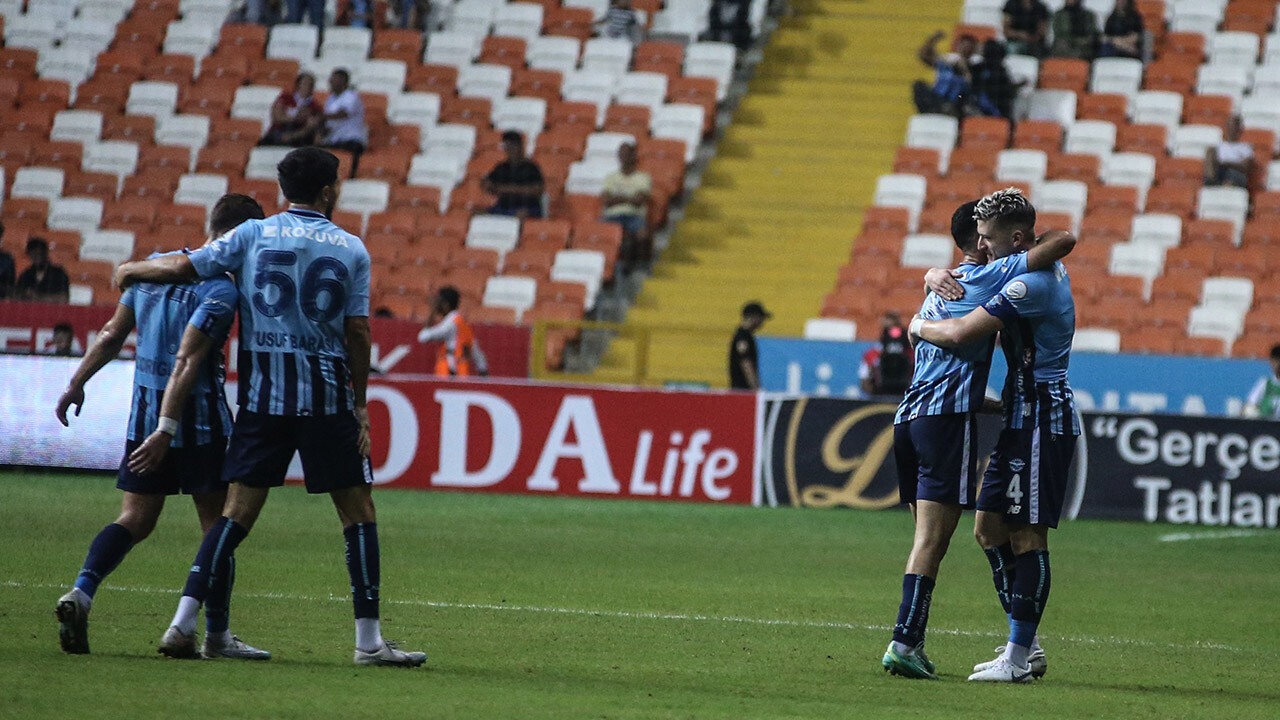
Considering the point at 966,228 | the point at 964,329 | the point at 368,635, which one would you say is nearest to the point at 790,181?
the point at 966,228

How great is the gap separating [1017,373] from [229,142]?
1925 cm

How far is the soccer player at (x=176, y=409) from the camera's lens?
6781mm

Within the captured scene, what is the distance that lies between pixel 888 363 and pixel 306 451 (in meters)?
12.2

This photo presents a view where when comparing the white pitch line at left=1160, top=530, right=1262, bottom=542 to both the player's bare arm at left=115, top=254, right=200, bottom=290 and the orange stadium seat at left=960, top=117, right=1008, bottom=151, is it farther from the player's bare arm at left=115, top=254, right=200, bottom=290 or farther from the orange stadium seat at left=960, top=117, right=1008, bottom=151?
the player's bare arm at left=115, top=254, right=200, bottom=290

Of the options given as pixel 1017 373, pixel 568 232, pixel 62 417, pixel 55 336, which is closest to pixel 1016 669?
pixel 1017 373

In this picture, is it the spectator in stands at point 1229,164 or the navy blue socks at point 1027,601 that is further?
the spectator in stands at point 1229,164

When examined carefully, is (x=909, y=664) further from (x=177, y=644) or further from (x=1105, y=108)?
(x=1105, y=108)

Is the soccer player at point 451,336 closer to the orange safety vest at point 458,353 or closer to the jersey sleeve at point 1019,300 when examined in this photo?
the orange safety vest at point 458,353

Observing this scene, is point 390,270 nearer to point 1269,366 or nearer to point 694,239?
point 694,239

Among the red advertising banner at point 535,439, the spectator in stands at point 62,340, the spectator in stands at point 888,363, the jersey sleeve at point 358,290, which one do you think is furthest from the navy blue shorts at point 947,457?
the spectator in stands at point 62,340

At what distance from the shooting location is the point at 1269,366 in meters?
18.2

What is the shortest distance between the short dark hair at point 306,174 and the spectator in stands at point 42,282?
1381cm

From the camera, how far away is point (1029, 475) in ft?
23.1

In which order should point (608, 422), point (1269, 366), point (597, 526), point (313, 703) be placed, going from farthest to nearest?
point (1269, 366) → point (608, 422) → point (597, 526) → point (313, 703)
